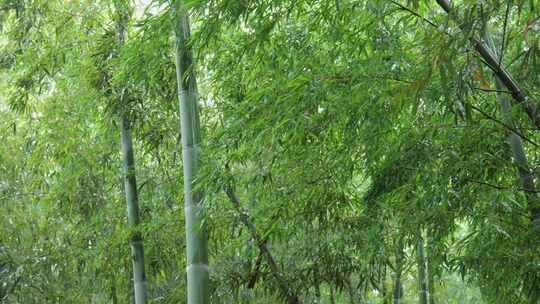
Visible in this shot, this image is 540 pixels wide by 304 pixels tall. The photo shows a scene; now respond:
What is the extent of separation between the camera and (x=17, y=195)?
20.0 ft

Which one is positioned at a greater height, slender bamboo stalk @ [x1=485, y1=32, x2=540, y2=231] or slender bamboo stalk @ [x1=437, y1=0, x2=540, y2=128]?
slender bamboo stalk @ [x1=437, y1=0, x2=540, y2=128]

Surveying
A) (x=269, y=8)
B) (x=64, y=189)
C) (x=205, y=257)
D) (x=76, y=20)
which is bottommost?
(x=205, y=257)

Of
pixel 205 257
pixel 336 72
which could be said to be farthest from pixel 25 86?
pixel 336 72

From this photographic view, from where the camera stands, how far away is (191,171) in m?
3.56

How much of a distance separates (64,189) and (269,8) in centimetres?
284

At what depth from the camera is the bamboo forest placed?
3.14m

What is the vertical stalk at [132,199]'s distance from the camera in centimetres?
452

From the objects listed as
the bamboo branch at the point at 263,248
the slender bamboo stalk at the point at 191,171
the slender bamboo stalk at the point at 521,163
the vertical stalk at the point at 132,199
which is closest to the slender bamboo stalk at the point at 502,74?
the slender bamboo stalk at the point at 521,163

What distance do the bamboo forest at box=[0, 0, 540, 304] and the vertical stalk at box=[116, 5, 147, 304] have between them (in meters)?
0.01

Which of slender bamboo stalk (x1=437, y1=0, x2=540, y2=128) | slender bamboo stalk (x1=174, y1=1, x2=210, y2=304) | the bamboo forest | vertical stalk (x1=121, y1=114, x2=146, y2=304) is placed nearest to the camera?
slender bamboo stalk (x1=437, y1=0, x2=540, y2=128)

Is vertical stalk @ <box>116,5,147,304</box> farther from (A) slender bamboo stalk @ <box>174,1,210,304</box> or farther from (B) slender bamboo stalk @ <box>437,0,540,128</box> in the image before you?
(B) slender bamboo stalk @ <box>437,0,540,128</box>

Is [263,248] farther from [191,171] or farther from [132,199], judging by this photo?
[191,171]

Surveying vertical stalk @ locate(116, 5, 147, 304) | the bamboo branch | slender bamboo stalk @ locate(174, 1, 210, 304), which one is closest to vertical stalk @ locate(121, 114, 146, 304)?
vertical stalk @ locate(116, 5, 147, 304)

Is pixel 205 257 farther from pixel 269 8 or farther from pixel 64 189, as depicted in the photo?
pixel 64 189
